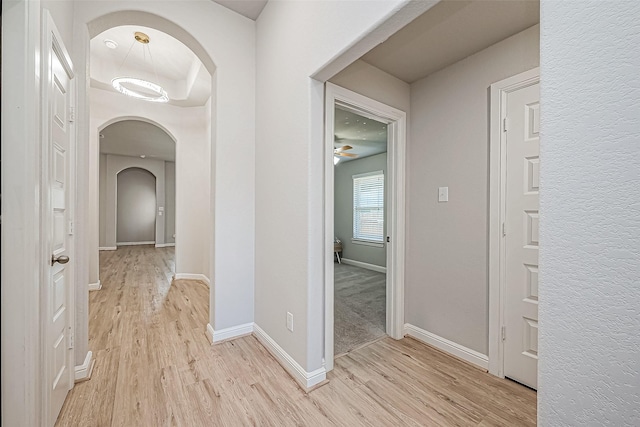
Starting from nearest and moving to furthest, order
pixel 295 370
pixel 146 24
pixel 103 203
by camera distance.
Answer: pixel 295 370 < pixel 146 24 < pixel 103 203

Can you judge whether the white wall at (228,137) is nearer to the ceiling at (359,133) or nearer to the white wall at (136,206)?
the ceiling at (359,133)

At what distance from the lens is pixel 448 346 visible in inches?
89.4

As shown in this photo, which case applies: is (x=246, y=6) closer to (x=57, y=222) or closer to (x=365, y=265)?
(x=57, y=222)

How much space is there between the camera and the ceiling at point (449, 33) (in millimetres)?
1697

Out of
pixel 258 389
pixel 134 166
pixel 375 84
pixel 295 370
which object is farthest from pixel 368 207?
pixel 134 166

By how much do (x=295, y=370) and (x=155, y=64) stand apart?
4.41 metres

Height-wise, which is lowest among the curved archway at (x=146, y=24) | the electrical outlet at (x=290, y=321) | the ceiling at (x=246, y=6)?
the electrical outlet at (x=290, y=321)

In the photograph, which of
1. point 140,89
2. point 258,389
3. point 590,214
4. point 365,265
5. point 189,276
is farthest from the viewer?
point 365,265

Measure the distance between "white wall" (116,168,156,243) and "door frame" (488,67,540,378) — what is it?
1045 centimetres

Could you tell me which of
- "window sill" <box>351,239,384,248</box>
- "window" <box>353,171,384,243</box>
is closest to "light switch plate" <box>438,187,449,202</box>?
"window" <box>353,171,384,243</box>

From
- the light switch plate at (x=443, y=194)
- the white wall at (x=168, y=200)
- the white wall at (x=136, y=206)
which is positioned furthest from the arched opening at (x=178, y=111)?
the white wall at (x=136, y=206)

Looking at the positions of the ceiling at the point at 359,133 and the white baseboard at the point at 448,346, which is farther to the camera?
the ceiling at the point at 359,133

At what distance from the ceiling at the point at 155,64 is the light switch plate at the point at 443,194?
3285 millimetres

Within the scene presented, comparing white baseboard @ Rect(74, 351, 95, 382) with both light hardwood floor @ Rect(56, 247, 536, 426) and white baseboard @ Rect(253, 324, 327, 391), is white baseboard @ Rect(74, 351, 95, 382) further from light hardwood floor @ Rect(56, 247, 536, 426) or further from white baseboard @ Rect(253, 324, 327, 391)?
white baseboard @ Rect(253, 324, 327, 391)
